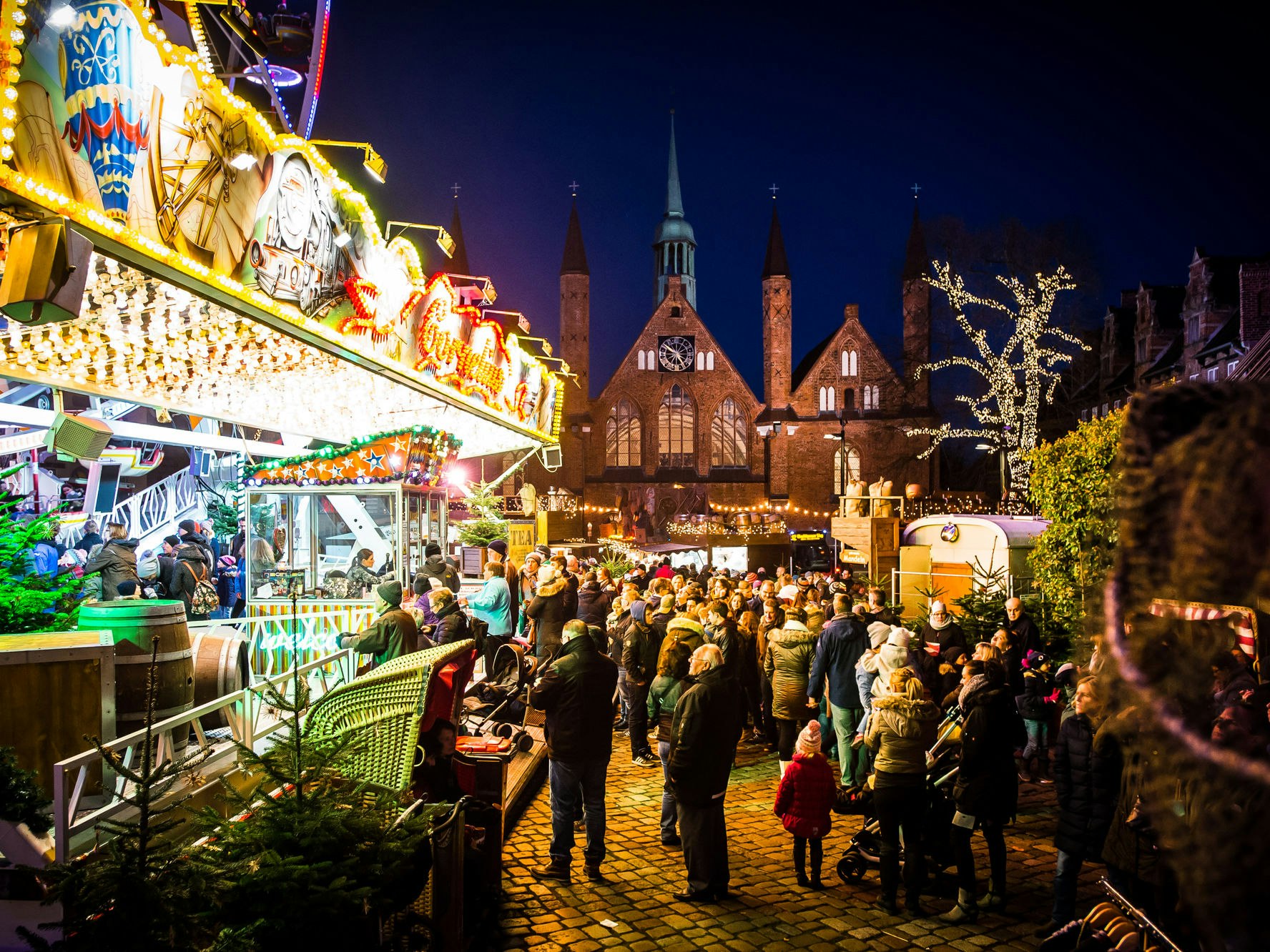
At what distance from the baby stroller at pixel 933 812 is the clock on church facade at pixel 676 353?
39813 millimetres

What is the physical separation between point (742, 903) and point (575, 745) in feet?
4.74

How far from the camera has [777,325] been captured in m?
45.3

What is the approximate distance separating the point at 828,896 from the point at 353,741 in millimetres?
3584

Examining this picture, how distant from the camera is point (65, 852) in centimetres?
340

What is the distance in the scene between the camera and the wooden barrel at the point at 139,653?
16.0 ft

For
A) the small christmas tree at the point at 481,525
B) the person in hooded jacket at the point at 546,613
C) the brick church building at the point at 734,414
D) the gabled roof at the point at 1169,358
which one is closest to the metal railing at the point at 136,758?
the person in hooded jacket at the point at 546,613

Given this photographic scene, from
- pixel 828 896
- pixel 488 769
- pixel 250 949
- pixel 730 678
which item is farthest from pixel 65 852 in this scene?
pixel 828 896

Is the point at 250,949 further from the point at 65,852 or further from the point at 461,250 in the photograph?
the point at 461,250

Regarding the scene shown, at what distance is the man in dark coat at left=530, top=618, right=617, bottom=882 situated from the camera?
5.73 m

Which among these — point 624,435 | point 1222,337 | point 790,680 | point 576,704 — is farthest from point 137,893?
point 624,435

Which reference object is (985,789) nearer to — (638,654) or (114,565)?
(638,654)

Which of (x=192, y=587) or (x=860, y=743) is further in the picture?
(x=192, y=587)

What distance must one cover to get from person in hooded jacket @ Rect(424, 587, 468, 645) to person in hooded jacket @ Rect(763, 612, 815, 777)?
299 cm

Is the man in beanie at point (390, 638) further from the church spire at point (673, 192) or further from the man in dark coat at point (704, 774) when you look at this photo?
the church spire at point (673, 192)
